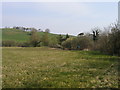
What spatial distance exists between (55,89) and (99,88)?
163cm

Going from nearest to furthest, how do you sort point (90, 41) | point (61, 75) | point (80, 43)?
point (61, 75) → point (90, 41) → point (80, 43)

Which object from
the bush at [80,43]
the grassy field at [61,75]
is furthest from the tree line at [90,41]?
the grassy field at [61,75]

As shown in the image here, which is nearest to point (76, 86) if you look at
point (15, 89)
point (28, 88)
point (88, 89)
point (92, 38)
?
point (88, 89)

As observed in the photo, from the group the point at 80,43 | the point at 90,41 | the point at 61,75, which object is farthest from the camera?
the point at 80,43

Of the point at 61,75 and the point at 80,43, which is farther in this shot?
the point at 80,43

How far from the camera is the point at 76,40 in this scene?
70312mm

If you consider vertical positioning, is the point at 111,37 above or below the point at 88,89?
above

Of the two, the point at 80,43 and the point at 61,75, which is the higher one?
the point at 80,43

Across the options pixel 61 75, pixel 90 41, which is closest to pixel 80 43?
pixel 90 41

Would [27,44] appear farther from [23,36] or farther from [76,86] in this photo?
[76,86]

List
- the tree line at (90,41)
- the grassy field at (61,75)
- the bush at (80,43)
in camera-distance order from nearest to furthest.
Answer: the grassy field at (61,75), the tree line at (90,41), the bush at (80,43)

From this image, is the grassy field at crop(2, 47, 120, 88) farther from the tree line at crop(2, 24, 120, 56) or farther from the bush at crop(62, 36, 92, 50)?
the bush at crop(62, 36, 92, 50)

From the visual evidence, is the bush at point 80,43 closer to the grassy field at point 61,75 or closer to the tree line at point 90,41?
the tree line at point 90,41

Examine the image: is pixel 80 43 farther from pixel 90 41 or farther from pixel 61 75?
pixel 61 75
